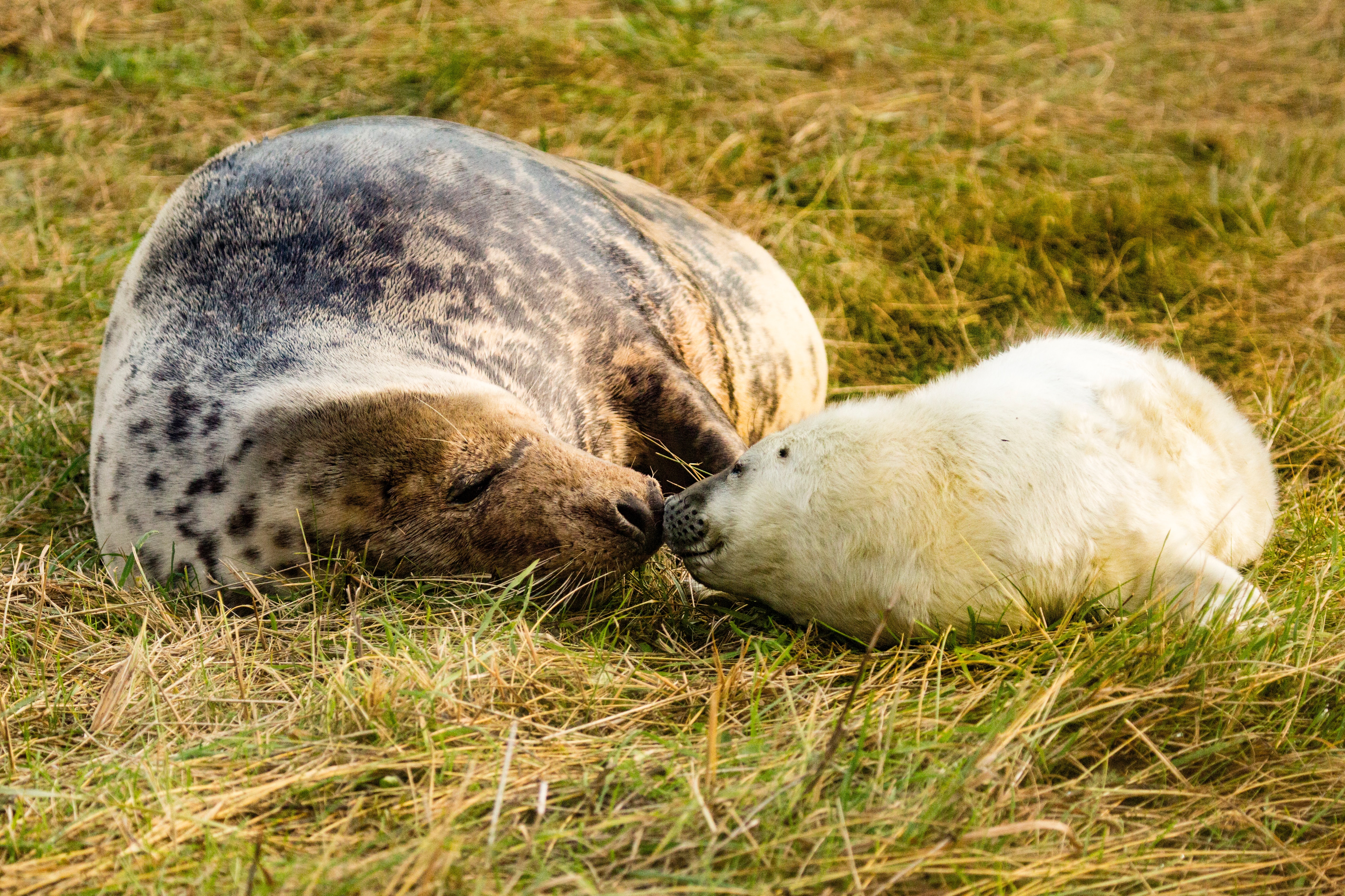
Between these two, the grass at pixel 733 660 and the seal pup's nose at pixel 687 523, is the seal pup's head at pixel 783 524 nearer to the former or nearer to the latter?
the seal pup's nose at pixel 687 523

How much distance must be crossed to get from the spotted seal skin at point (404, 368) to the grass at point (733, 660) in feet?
0.52

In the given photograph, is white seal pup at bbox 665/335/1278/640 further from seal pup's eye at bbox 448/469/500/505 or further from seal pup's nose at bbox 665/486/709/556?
seal pup's eye at bbox 448/469/500/505

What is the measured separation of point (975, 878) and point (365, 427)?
4.88 ft

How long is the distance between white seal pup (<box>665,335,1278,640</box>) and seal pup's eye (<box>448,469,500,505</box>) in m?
0.41

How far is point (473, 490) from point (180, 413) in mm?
713

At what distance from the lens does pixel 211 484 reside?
2525 millimetres

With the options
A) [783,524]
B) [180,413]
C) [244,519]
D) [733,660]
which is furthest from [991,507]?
[180,413]

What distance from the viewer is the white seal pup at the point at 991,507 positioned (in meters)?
2.24

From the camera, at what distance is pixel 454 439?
246 cm

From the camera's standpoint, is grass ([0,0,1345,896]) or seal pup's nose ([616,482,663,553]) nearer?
grass ([0,0,1345,896])

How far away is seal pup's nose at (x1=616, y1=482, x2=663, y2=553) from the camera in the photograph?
255 centimetres

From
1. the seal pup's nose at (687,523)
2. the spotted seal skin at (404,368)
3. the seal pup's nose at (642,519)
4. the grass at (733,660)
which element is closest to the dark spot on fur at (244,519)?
the spotted seal skin at (404,368)

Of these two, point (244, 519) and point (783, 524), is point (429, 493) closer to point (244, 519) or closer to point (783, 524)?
point (244, 519)

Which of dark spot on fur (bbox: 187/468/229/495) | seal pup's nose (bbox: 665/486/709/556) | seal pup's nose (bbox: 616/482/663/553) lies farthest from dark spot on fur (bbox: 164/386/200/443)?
seal pup's nose (bbox: 665/486/709/556)
